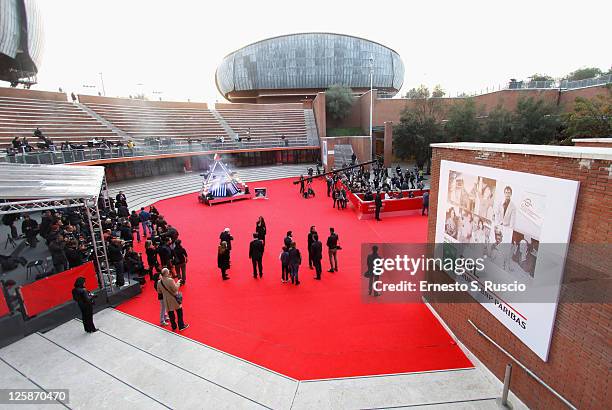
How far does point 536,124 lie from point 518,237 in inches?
1039

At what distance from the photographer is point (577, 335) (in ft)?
12.3

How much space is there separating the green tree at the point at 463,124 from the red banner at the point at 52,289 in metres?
28.8

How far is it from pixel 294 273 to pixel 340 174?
1772cm

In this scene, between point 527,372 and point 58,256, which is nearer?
point 527,372

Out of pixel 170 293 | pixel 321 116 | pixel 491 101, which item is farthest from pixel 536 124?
pixel 170 293

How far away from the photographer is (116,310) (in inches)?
295

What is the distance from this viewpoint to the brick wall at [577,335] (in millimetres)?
3434

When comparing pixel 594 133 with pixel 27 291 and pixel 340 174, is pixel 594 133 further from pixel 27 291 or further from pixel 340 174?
pixel 27 291

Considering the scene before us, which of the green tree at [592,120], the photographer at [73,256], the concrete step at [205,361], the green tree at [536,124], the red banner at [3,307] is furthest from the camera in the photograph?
the green tree at [536,124]

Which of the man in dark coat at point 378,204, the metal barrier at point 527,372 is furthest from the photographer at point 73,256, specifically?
the man in dark coat at point 378,204

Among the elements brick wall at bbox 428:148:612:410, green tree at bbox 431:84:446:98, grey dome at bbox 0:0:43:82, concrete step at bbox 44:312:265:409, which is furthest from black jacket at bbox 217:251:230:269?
grey dome at bbox 0:0:43:82

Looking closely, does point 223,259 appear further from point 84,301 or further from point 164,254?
point 84,301

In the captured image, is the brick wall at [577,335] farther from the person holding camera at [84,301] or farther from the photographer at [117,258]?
the photographer at [117,258]

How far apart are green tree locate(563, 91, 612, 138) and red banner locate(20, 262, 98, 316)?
26.5 metres
